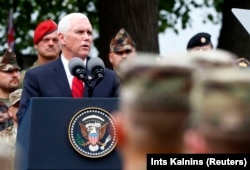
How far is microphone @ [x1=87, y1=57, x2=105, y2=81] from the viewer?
5.46 metres

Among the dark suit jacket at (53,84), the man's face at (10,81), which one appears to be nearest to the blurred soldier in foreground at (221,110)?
the dark suit jacket at (53,84)

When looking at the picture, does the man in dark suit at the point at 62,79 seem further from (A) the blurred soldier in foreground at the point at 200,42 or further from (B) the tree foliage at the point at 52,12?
(B) the tree foliage at the point at 52,12

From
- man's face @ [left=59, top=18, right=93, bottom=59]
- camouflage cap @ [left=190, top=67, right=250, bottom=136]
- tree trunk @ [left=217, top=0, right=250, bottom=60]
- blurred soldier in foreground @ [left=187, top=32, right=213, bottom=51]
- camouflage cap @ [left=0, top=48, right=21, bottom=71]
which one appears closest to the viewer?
camouflage cap @ [left=190, top=67, right=250, bottom=136]

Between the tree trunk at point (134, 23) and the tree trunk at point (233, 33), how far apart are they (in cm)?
216

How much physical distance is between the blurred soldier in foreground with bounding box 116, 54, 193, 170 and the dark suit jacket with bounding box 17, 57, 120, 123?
14.5ft

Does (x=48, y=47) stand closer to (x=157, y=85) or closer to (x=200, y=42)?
(x=200, y=42)

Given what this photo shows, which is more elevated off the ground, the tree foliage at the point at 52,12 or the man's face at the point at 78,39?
the tree foliage at the point at 52,12

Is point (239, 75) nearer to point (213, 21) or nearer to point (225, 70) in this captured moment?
point (225, 70)

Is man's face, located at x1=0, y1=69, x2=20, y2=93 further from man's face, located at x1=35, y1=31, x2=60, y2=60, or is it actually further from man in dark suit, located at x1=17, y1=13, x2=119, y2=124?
man in dark suit, located at x1=17, y1=13, x2=119, y2=124

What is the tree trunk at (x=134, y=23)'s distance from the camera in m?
13.9

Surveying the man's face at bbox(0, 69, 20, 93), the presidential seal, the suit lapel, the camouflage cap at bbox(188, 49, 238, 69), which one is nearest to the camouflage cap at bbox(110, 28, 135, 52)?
the man's face at bbox(0, 69, 20, 93)

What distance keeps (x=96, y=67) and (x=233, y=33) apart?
11241mm

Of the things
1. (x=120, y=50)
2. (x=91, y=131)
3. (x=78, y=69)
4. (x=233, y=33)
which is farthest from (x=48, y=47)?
(x=233, y=33)

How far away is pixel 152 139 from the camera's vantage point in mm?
1446
